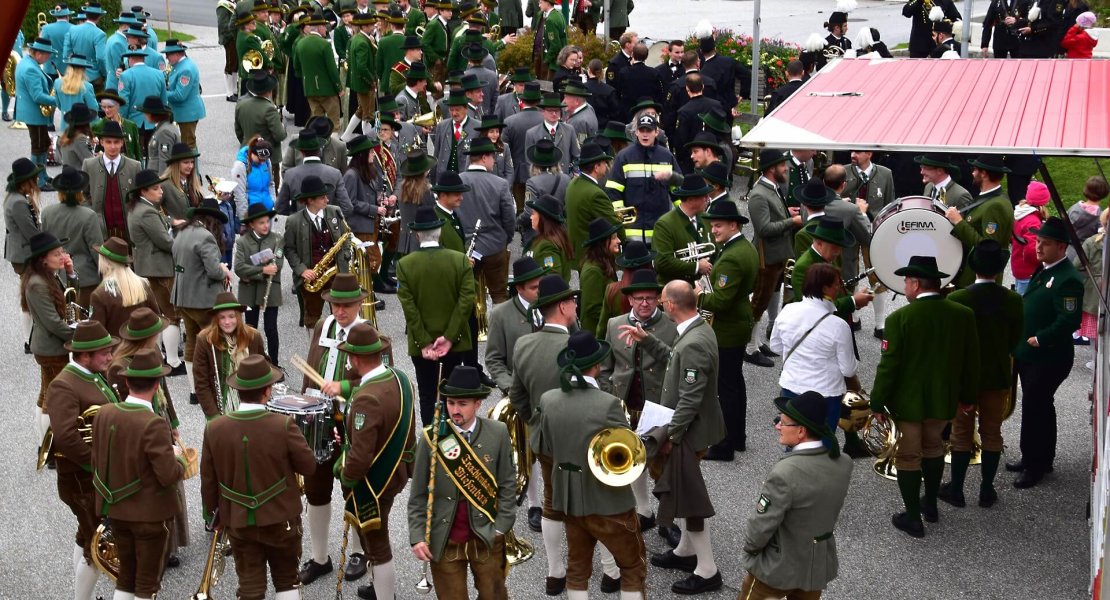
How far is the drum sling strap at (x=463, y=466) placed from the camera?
650 cm

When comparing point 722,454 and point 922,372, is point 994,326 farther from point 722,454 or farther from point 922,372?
point 722,454

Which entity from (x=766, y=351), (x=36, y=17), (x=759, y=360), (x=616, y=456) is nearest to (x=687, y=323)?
(x=616, y=456)

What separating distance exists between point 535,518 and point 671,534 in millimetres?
968

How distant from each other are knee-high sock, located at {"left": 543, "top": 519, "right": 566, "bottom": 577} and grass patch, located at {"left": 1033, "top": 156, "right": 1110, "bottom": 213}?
10696mm

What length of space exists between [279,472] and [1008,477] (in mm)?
5603

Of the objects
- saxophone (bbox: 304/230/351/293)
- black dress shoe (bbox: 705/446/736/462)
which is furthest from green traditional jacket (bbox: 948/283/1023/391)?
saxophone (bbox: 304/230/351/293)

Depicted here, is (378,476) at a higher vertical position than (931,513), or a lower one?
higher

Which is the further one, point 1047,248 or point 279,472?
point 1047,248

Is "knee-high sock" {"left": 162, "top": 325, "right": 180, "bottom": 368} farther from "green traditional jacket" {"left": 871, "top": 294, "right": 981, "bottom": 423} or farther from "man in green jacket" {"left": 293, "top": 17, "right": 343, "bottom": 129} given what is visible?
"man in green jacket" {"left": 293, "top": 17, "right": 343, "bottom": 129}

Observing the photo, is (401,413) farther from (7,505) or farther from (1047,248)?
(1047,248)

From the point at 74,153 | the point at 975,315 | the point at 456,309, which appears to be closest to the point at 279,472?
the point at 456,309

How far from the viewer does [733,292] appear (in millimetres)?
9141

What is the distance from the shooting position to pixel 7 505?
891 cm

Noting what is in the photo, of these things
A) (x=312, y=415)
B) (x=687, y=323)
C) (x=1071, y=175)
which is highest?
(x=687, y=323)
